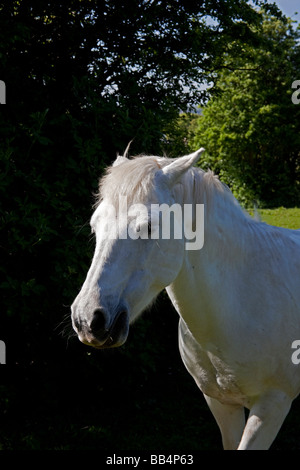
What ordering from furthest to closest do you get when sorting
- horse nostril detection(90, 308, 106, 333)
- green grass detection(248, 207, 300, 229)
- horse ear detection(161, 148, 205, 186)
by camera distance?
green grass detection(248, 207, 300, 229)
horse ear detection(161, 148, 205, 186)
horse nostril detection(90, 308, 106, 333)

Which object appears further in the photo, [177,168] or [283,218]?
[283,218]

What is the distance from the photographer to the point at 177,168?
2.41 m

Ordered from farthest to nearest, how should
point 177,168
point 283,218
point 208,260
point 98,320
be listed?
point 283,218, point 208,260, point 177,168, point 98,320

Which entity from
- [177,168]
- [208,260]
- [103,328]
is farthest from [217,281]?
[103,328]

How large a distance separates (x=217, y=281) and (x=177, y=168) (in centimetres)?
65

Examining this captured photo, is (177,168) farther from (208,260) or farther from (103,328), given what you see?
(103,328)

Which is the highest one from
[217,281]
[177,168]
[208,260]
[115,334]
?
[177,168]

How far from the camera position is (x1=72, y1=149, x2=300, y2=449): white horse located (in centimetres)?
228

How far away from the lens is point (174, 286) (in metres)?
2.65

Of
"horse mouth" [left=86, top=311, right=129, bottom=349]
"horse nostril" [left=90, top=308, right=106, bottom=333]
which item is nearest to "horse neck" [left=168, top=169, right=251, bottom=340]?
"horse mouth" [left=86, top=311, right=129, bottom=349]

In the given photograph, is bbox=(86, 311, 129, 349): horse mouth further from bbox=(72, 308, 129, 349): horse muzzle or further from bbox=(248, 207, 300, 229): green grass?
bbox=(248, 207, 300, 229): green grass

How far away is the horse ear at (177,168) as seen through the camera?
238cm

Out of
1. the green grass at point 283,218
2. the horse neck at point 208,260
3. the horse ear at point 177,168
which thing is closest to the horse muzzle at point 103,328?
the horse neck at point 208,260
